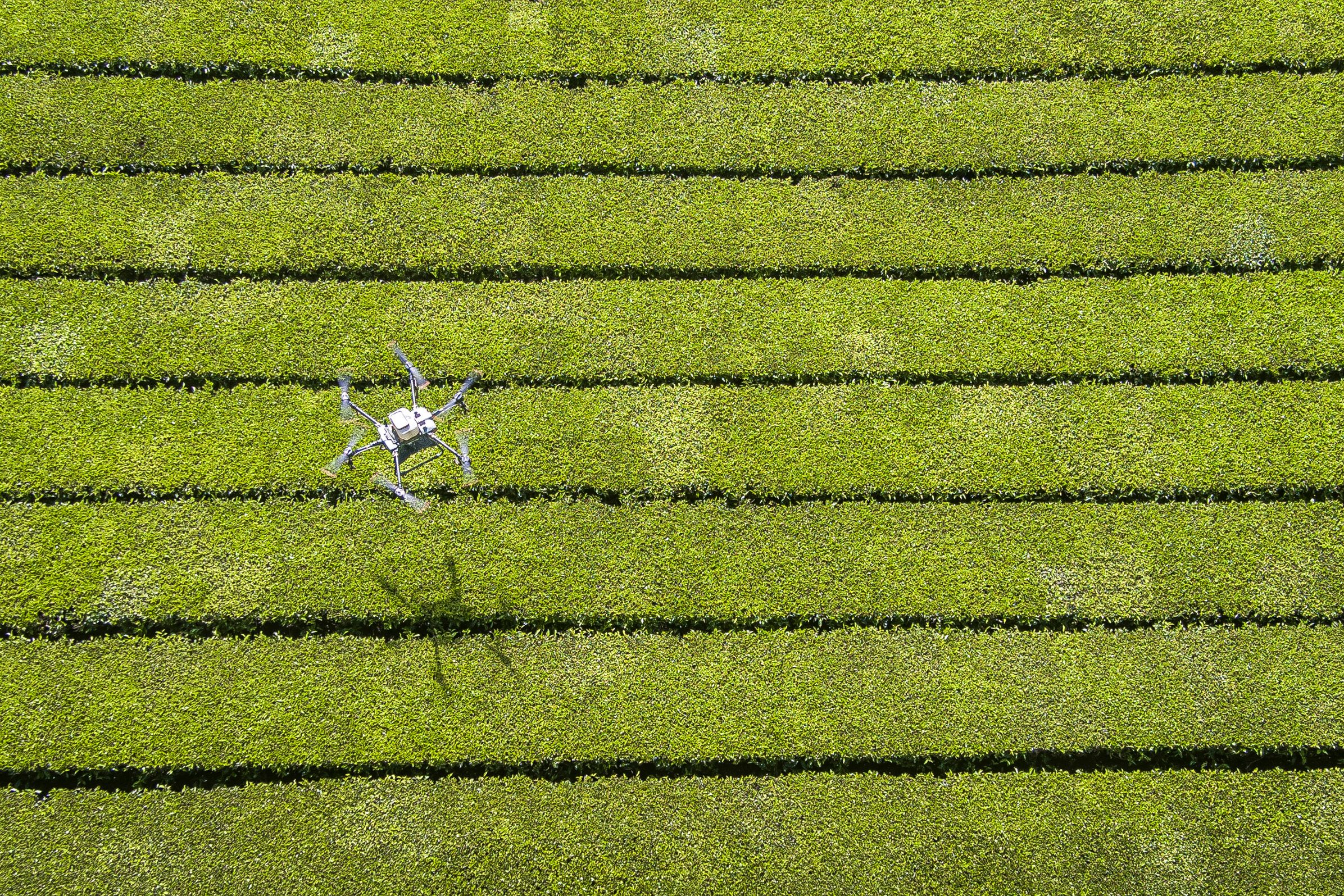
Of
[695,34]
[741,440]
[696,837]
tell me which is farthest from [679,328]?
[696,837]

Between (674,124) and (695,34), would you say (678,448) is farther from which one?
(695,34)

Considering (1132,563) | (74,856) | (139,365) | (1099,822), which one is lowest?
(74,856)

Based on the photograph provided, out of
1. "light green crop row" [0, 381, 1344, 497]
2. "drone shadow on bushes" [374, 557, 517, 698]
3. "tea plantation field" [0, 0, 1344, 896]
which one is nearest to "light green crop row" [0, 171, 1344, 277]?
"tea plantation field" [0, 0, 1344, 896]

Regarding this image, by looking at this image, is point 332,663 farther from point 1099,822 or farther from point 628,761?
point 1099,822

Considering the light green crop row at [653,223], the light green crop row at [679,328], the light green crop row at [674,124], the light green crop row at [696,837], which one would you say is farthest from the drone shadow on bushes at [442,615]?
the light green crop row at [674,124]

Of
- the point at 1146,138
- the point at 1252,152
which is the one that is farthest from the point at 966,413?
the point at 1252,152

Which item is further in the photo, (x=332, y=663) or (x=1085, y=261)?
(x=1085, y=261)

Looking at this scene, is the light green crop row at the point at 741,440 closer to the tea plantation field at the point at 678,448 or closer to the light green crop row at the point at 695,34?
the tea plantation field at the point at 678,448
